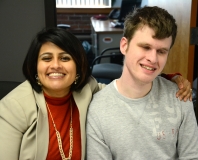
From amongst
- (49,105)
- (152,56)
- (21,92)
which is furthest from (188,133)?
(21,92)

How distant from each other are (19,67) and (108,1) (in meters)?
4.23

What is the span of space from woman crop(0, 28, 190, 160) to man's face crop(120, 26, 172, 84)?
231 mm

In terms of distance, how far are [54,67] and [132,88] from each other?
1.21 ft

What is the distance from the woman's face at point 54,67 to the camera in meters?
1.28

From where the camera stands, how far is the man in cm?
127

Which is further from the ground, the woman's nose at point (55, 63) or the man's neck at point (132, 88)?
the woman's nose at point (55, 63)

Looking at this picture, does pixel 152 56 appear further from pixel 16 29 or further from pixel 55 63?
pixel 16 29

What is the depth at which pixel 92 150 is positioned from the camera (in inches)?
51.8

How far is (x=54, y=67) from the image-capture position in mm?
1265

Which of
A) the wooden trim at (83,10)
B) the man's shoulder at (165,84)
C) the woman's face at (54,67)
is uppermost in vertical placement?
the wooden trim at (83,10)

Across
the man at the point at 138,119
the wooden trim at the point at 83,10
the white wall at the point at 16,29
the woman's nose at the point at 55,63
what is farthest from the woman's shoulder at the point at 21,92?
the wooden trim at the point at 83,10

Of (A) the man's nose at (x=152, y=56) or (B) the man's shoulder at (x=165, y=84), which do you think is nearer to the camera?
(A) the man's nose at (x=152, y=56)

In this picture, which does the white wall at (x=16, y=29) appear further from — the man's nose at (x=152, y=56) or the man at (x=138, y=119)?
the man's nose at (x=152, y=56)

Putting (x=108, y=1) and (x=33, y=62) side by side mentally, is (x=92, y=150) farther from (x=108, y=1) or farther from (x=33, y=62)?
(x=108, y=1)
